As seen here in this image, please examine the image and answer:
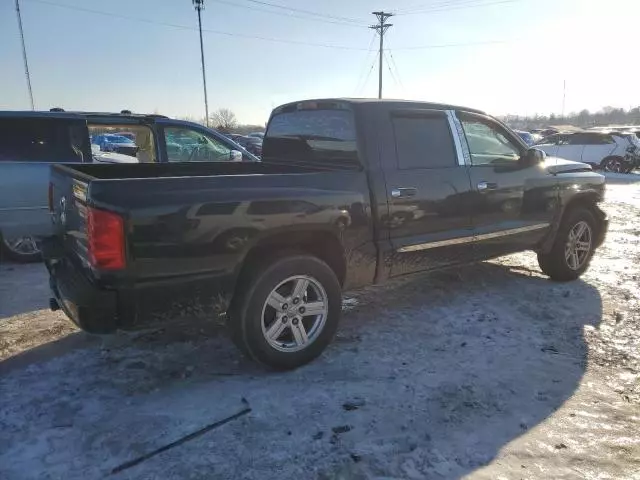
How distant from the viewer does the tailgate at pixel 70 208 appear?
3.06 m

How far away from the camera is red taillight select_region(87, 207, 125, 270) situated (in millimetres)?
2807

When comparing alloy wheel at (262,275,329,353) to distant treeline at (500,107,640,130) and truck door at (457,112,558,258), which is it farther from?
distant treeline at (500,107,640,130)

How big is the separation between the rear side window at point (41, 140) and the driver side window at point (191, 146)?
1151mm

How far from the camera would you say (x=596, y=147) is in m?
20.8

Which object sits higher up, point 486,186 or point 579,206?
point 486,186

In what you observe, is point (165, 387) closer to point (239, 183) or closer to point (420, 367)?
point (239, 183)

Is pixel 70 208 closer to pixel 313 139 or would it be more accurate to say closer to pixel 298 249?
pixel 298 249

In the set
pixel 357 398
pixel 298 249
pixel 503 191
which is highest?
pixel 503 191

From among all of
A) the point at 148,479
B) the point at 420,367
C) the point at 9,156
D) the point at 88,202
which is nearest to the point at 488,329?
the point at 420,367

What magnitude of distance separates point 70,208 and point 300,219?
5.00ft

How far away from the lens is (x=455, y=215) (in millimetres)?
4484

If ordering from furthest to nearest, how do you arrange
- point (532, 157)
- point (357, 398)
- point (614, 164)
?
point (614, 164)
point (532, 157)
point (357, 398)

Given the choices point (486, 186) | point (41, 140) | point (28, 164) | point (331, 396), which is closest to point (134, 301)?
point (331, 396)

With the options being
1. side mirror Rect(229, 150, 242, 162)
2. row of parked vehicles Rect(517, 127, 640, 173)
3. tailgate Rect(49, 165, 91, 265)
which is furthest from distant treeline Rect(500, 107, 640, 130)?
tailgate Rect(49, 165, 91, 265)
